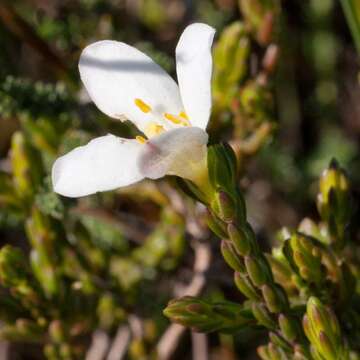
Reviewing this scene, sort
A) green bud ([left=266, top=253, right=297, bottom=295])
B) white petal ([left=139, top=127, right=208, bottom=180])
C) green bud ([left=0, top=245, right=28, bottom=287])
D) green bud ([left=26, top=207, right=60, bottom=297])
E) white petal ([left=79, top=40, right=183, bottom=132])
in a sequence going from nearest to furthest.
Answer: white petal ([left=139, top=127, right=208, bottom=180]) → white petal ([left=79, top=40, right=183, bottom=132]) → green bud ([left=266, top=253, right=297, bottom=295]) → green bud ([left=0, top=245, right=28, bottom=287]) → green bud ([left=26, top=207, right=60, bottom=297])

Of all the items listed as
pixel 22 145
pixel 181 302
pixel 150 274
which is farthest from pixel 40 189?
pixel 181 302

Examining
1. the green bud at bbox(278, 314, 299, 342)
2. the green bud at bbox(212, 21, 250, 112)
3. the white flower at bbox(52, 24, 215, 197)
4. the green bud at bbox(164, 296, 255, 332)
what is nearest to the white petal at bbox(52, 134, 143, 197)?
the white flower at bbox(52, 24, 215, 197)

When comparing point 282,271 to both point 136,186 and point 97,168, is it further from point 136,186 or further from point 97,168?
point 136,186

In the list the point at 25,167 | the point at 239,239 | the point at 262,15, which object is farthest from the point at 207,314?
the point at 262,15

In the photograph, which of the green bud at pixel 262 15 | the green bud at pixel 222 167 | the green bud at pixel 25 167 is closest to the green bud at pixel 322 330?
the green bud at pixel 222 167

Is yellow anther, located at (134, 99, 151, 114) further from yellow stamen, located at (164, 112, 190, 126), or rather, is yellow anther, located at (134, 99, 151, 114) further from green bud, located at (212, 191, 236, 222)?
green bud, located at (212, 191, 236, 222)

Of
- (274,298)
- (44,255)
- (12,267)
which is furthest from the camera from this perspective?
(44,255)

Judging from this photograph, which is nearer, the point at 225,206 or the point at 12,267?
the point at 225,206
